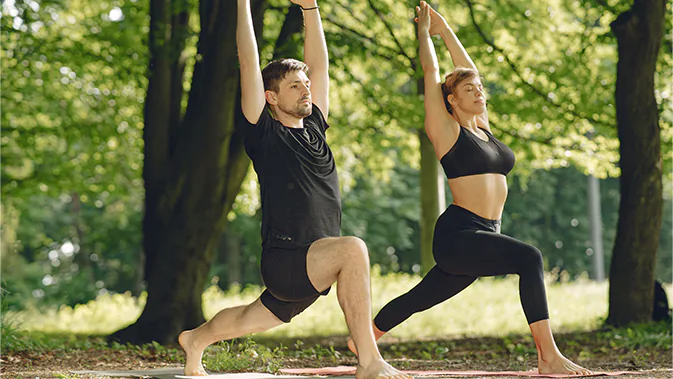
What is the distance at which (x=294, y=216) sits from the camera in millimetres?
4910

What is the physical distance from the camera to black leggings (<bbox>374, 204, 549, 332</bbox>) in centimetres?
542

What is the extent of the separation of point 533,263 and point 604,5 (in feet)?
19.3

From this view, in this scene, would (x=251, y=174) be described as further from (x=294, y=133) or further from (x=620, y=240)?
(x=294, y=133)

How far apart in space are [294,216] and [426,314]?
10.4 m

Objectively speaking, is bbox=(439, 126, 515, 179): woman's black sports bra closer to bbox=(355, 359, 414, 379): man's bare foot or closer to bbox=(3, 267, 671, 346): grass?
bbox=(355, 359, 414, 379): man's bare foot

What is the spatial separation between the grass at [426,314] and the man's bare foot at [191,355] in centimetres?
703

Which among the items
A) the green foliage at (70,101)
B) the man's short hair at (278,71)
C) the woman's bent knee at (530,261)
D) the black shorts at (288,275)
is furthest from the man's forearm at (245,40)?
the green foliage at (70,101)

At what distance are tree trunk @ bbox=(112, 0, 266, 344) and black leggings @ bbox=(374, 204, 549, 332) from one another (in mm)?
4888

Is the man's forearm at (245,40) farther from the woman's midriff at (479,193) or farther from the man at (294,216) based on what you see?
the woman's midriff at (479,193)

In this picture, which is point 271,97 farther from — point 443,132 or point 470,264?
point 470,264

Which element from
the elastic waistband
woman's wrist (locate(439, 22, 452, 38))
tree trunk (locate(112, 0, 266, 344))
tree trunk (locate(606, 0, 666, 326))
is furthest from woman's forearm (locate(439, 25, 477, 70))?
tree trunk (locate(606, 0, 666, 326))

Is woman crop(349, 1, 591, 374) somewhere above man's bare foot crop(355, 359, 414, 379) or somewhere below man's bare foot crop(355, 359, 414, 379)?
above

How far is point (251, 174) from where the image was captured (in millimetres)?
19234

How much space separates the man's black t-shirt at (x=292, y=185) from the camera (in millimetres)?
4914
